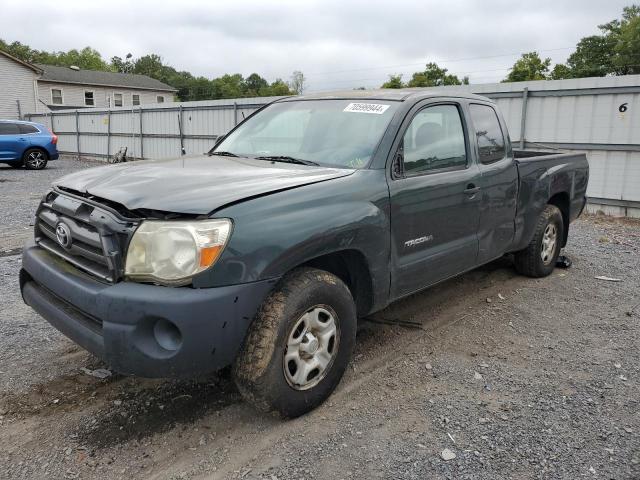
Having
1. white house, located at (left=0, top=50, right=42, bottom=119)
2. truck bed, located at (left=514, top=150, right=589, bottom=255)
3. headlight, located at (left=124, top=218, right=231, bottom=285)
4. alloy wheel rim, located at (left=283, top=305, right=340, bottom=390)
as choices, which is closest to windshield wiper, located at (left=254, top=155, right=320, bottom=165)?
alloy wheel rim, located at (left=283, top=305, right=340, bottom=390)

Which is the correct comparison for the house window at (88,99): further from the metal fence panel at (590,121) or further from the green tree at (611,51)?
the green tree at (611,51)

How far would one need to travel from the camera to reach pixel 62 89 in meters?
40.6

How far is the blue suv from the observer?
59.5 ft

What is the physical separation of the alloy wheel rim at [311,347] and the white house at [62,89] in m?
34.1

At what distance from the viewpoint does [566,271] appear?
20.3 feet

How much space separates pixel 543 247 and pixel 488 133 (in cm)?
169

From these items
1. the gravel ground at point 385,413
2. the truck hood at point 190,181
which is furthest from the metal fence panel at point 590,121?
the truck hood at point 190,181

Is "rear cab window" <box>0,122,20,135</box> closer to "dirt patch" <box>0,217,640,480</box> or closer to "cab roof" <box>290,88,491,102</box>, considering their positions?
"dirt patch" <box>0,217,640,480</box>

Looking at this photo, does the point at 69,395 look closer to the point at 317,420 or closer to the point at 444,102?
the point at 317,420

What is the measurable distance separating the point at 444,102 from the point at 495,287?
2.19 meters

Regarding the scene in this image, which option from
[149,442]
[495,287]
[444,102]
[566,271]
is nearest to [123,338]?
[149,442]

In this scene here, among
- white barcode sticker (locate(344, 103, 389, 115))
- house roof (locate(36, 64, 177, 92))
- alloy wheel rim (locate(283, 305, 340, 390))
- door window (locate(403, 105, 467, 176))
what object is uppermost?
house roof (locate(36, 64, 177, 92))

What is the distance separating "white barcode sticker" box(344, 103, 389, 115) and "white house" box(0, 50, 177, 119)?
33241mm

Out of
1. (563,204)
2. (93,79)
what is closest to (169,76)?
(93,79)
